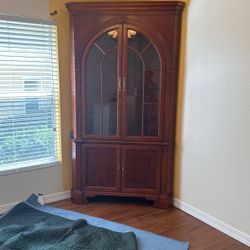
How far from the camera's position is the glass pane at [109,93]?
2.96m

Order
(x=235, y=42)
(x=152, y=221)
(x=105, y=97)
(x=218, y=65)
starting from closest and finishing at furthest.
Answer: (x=235, y=42), (x=218, y=65), (x=152, y=221), (x=105, y=97)

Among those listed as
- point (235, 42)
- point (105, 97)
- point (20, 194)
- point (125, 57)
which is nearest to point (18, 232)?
point (20, 194)

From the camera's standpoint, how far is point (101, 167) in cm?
312

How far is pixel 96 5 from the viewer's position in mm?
2826

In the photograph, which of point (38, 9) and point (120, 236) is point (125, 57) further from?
point (120, 236)

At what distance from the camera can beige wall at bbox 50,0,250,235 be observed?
2383 millimetres

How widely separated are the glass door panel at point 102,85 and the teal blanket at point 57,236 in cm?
95

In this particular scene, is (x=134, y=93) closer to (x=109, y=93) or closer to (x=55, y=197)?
(x=109, y=93)

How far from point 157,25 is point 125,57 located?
42cm

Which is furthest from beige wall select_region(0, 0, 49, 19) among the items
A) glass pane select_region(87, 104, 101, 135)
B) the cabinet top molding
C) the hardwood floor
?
the hardwood floor

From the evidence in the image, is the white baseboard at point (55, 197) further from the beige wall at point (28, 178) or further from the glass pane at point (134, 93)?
the glass pane at point (134, 93)

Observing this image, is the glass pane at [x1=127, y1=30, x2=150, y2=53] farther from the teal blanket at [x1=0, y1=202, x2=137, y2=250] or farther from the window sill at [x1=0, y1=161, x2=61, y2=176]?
the teal blanket at [x1=0, y1=202, x2=137, y2=250]

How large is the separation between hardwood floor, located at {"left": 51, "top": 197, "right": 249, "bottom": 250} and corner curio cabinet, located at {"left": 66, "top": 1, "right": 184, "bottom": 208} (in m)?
0.12

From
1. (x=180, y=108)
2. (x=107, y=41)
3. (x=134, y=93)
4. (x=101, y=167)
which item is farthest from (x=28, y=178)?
(x=180, y=108)
